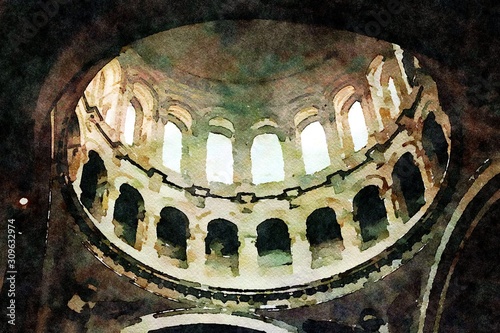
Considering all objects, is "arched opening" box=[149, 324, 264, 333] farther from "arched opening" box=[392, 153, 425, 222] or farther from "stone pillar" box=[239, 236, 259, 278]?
"arched opening" box=[392, 153, 425, 222]

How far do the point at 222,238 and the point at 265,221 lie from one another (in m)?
0.61

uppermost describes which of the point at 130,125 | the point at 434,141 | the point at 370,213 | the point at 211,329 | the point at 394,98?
the point at 130,125

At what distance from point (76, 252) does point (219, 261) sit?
2048 mm

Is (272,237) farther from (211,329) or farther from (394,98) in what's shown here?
(394,98)

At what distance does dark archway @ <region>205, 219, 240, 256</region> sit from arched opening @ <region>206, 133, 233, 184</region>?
1.88 ft

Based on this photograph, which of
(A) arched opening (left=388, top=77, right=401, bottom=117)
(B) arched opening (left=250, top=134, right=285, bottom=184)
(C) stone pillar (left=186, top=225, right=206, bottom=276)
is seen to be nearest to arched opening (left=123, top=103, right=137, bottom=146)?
(C) stone pillar (left=186, top=225, right=206, bottom=276)

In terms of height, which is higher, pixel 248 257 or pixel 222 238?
pixel 222 238

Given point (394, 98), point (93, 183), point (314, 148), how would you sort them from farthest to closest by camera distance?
point (314, 148), point (394, 98), point (93, 183)

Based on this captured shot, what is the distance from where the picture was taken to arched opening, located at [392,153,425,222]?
10445 mm

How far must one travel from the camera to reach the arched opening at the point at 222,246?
1109 cm

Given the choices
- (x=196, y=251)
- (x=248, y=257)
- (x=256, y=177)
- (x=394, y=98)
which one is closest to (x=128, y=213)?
(x=196, y=251)

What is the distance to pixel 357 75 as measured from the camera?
1076cm

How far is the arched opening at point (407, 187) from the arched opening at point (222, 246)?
2.15 metres

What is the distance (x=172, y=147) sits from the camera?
37.1ft
